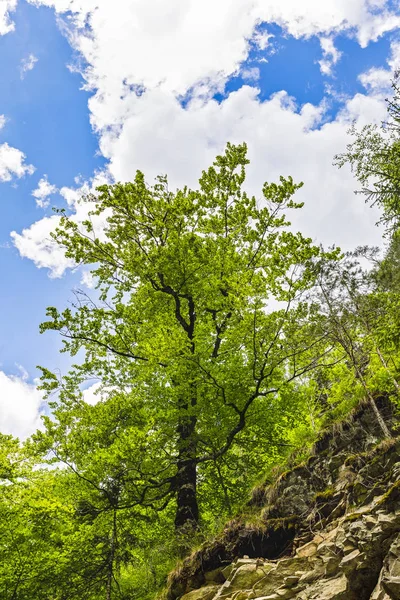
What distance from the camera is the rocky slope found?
4770 mm

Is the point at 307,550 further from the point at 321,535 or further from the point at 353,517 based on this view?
the point at 353,517

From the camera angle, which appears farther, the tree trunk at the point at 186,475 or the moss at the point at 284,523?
the tree trunk at the point at 186,475

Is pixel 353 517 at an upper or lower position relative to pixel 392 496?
lower

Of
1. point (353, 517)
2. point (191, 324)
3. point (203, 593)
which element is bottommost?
point (203, 593)

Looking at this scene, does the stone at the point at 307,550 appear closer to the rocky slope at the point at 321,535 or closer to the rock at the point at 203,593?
Answer: the rocky slope at the point at 321,535

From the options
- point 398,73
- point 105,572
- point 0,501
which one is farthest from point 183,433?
point 398,73

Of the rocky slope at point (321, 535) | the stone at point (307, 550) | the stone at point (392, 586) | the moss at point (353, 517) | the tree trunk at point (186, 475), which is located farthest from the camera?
the tree trunk at point (186, 475)

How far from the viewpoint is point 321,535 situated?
20.5 feet

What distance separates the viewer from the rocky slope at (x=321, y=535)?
15.6 ft

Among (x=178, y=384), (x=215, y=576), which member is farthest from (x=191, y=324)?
(x=215, y=576)

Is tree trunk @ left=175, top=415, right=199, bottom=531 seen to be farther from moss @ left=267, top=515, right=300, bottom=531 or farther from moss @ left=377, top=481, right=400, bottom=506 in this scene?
moss @ left=377, top=481, right=400, bottom=506

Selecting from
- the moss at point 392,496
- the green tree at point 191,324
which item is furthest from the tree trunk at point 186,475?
the moss at point 392,496

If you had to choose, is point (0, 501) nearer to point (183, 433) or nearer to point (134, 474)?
point (134, 474)

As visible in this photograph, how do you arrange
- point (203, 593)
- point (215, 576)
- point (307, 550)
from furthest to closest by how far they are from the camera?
1. point (215, 576)
2. point (203, 593)
3. point (307, 550)
